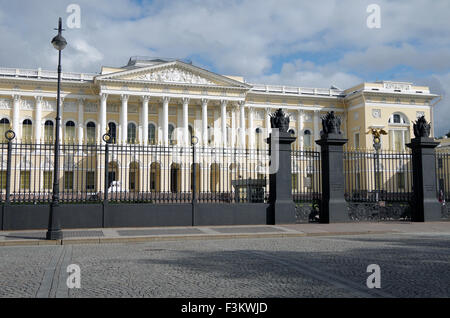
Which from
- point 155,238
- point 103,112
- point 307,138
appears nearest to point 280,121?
point 155,238

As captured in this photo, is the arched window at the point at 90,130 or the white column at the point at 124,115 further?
the arched window at the point at 90,130

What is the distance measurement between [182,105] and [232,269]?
1873 inches

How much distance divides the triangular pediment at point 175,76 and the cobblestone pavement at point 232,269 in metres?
40.1

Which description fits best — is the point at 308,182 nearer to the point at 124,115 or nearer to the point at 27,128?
the point at 124,115

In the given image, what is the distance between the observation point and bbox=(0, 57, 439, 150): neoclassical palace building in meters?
50.1

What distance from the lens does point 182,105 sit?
54.4 meters

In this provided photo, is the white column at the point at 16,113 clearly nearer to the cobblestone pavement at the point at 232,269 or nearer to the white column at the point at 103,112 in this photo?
the white column at the point at 103,112

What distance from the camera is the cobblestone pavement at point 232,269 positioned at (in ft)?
20.2

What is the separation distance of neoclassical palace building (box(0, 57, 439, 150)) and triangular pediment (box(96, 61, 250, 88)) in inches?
4.3

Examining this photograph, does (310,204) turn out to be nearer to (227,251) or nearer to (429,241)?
(429,241)

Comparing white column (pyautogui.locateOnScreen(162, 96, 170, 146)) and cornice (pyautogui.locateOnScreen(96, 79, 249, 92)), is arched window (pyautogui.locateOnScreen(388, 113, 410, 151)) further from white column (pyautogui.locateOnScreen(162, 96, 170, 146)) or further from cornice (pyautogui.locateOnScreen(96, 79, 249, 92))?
white column (pyautogui.locateOnScreen(162, 96, 170, 146))

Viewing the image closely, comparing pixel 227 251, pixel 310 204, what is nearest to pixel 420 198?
pixel 310 204

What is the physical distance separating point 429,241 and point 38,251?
985cm

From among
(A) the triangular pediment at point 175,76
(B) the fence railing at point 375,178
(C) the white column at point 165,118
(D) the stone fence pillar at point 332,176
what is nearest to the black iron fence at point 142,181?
(D) the stone fence pillar at point 332,176
